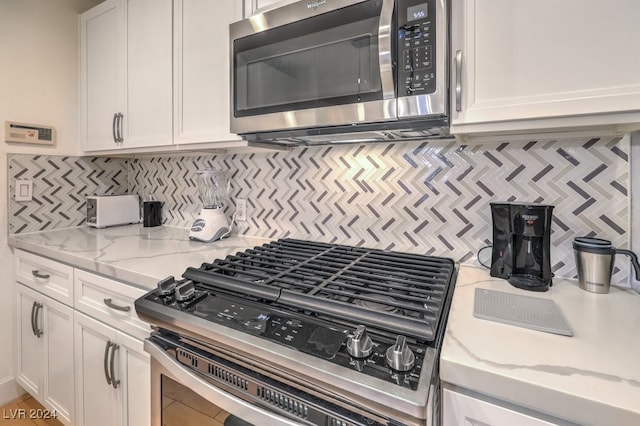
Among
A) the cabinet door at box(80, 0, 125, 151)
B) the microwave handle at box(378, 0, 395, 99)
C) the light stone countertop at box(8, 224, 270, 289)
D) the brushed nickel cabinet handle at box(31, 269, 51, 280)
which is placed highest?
the cabinet door at box(80, 0, 125, 151)

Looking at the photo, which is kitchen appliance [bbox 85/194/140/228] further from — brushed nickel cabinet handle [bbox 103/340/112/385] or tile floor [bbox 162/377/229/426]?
tile floor [bbox 162/377/229/426]

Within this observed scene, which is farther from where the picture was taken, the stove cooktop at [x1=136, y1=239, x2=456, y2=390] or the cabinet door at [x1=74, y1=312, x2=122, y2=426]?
the cabinet door at [x1=74, y1=312, x2=122, y2=426]

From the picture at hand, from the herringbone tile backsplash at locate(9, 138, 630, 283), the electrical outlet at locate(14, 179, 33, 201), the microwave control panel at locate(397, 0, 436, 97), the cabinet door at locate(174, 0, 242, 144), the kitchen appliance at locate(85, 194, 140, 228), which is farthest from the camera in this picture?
the kitchen appliance at locate(85, 194, 140, 228)

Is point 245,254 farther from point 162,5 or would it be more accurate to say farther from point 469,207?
point 162,5

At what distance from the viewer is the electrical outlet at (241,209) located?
1.72 meters

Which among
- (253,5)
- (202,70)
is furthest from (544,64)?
(202,70)

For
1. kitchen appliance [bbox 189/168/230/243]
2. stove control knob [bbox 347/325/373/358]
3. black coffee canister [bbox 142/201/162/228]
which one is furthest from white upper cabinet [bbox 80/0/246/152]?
stove control knob [bbox 347/325/373/358]

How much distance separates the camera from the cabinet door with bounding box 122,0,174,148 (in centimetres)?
153

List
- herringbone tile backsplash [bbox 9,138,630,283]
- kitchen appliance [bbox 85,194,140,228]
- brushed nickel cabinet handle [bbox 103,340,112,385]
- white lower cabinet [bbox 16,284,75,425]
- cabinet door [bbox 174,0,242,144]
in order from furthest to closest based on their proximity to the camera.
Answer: kitchen appliance [bbox 85,194,140,228]
white lower cabinet [bbox 16,284,75,425]
cabinet door [bbox 174,0,242,144]
brushed nickel cabinet handle [bbox 103,340,112,385]
herringbone tile backsplash [bbox 9,138,630,283]

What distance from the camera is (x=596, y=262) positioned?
89 centimetres

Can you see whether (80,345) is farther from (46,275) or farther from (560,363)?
(560,363)

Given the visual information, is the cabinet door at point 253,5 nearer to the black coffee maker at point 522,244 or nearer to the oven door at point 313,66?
the oven door at point 313,66

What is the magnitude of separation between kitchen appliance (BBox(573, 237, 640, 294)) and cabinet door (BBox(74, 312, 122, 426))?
5.37ft

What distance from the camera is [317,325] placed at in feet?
2.36
